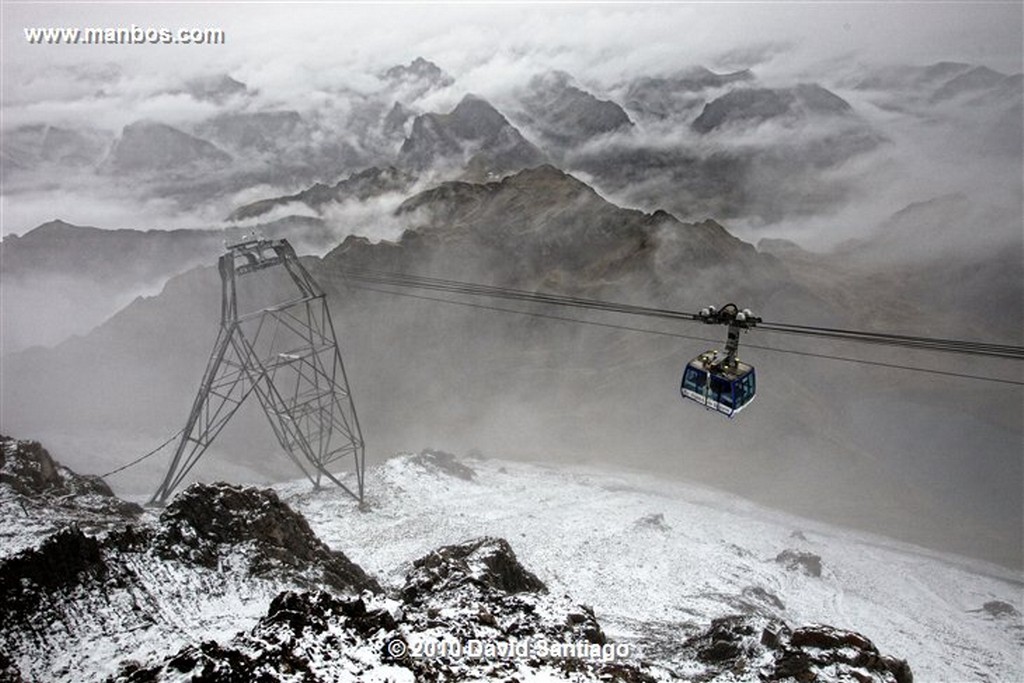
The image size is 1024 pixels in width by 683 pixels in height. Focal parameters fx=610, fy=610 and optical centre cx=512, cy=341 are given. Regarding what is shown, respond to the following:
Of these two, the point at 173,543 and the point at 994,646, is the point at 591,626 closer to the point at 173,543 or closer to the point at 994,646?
the point at 173,543

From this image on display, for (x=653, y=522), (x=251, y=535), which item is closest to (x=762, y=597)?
(x=653, y=522)

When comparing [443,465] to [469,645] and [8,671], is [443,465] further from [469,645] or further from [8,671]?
[8,671]

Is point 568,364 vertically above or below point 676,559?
above

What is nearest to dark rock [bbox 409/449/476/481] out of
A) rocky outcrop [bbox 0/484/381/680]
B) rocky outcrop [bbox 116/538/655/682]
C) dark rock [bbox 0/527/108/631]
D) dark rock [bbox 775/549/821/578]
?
rocky outcrop [bbox 0/484/381/680]

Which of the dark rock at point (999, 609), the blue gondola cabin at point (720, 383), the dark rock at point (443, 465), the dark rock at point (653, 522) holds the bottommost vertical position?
the dark rock at point (999, 609)

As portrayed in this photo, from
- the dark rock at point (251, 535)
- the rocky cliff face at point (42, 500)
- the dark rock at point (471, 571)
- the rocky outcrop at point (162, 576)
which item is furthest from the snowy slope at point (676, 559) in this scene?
the rocky cliff face at point (42, 500)

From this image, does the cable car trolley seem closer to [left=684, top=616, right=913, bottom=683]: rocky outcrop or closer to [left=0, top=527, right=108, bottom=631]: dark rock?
[left=684, top=616, right=913, bottom=683]: rocky outcrop

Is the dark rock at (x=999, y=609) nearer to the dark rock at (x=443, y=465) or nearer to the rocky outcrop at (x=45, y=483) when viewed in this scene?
the dark rock at (x=443, y=465)
